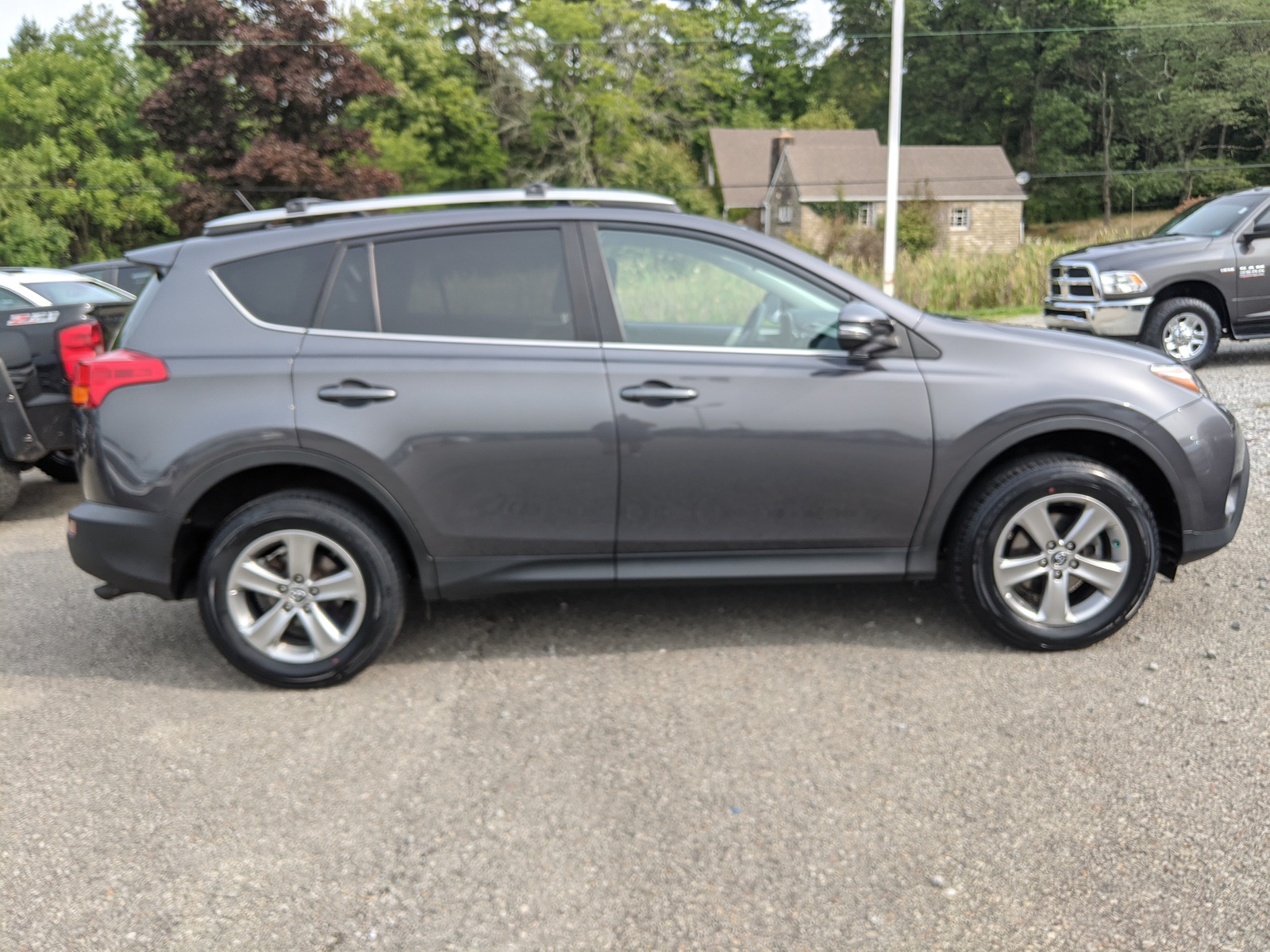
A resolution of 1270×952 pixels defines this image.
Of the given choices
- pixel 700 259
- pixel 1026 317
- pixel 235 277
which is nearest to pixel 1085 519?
pixel 700 259

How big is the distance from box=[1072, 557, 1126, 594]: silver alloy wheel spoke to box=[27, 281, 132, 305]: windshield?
6747 mm

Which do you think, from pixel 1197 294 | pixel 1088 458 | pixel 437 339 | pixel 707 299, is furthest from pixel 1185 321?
pixel 437 339

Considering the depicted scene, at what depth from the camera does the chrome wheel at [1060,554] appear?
437 cm

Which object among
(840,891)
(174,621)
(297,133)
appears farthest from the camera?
(297,133)

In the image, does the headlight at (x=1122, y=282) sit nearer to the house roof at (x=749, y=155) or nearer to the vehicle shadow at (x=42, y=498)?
the vehicle shadow at (x=42, y=498)

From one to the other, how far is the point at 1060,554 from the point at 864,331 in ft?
3.93

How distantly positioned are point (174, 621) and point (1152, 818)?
4285 millimetres

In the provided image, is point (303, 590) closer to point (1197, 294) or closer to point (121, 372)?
point (121, 372)

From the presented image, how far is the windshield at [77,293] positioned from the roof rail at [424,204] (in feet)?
13.4

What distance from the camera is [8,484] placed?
7609 millimetres

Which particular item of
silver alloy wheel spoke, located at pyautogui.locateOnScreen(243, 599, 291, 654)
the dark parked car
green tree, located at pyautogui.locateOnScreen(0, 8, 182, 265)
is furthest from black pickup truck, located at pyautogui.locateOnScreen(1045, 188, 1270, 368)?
green tree, located at pyautogui.locateOnScreen(0, 8, 182, 265)

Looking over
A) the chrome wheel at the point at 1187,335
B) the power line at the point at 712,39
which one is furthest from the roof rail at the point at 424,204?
the power line at the point at 712,39

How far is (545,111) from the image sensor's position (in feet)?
183

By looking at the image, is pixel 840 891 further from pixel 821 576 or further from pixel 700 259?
pixel 700 259
